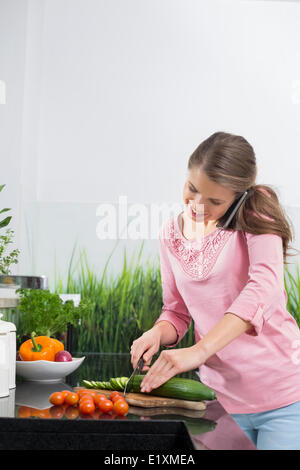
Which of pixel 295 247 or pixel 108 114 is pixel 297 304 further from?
pixel 108 114

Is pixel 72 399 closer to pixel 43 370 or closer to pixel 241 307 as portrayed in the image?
pixel 43 370

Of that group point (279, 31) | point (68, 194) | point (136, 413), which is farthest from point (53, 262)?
point (279, 31)

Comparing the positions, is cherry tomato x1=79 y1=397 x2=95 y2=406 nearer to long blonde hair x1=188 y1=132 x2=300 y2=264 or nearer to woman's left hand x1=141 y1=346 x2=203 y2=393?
woman's left hand x1=141 y1=346 x2=203 y2=393

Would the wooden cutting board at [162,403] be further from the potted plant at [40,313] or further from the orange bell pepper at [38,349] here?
the potted plant at [40,313]

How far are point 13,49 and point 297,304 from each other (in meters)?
1.58

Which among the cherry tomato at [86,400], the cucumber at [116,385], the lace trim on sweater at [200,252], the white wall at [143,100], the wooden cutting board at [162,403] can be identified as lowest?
the cucumber at [116,385]

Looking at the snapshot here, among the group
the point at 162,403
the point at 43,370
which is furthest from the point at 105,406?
the point at 43,370

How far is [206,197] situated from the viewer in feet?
5.77

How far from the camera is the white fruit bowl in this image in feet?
4.72

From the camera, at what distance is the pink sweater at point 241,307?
1470 mm

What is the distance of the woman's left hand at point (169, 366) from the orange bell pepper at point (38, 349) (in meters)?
0.37

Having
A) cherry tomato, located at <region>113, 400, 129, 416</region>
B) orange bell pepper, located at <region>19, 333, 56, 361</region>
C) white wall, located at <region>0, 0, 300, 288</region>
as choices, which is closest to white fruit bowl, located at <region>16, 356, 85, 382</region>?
orange bell pepper, located at <region>19, 333, 56, 361</region>

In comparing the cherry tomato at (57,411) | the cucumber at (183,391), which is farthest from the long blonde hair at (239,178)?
the cherry tomato at (57,411)

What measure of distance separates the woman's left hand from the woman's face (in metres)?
0.61
